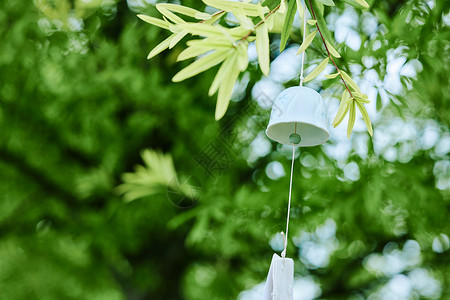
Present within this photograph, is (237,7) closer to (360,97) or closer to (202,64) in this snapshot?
(202,64)

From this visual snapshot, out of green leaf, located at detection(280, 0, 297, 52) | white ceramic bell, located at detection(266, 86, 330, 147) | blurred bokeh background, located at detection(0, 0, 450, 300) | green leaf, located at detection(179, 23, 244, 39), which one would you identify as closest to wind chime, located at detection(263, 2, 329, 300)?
white ceramic bell, located at detection(266, 86, 330, 147)

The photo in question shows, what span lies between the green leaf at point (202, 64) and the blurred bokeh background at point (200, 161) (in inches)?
42.0

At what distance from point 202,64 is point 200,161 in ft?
4.99

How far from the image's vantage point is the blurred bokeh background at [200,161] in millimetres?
1719

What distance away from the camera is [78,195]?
8.00 ft

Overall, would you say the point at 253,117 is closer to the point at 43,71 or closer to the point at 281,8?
the point at 43,71

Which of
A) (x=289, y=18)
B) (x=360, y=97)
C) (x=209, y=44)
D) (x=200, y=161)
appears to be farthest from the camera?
(x=200, y=161)

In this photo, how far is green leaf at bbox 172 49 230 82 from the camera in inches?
20.9

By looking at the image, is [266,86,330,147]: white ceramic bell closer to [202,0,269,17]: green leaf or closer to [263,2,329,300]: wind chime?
[263,2,329,300]: wind chime

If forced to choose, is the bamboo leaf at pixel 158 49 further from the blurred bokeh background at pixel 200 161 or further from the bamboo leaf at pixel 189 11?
the blurred bokeh background at pixel 200 161

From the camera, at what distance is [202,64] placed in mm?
542

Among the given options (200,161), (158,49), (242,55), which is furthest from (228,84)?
(200,161)

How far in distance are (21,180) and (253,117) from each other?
1368mm

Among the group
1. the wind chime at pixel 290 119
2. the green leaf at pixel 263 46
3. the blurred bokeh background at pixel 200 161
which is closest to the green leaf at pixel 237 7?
the green leaf at pixel 263 46
